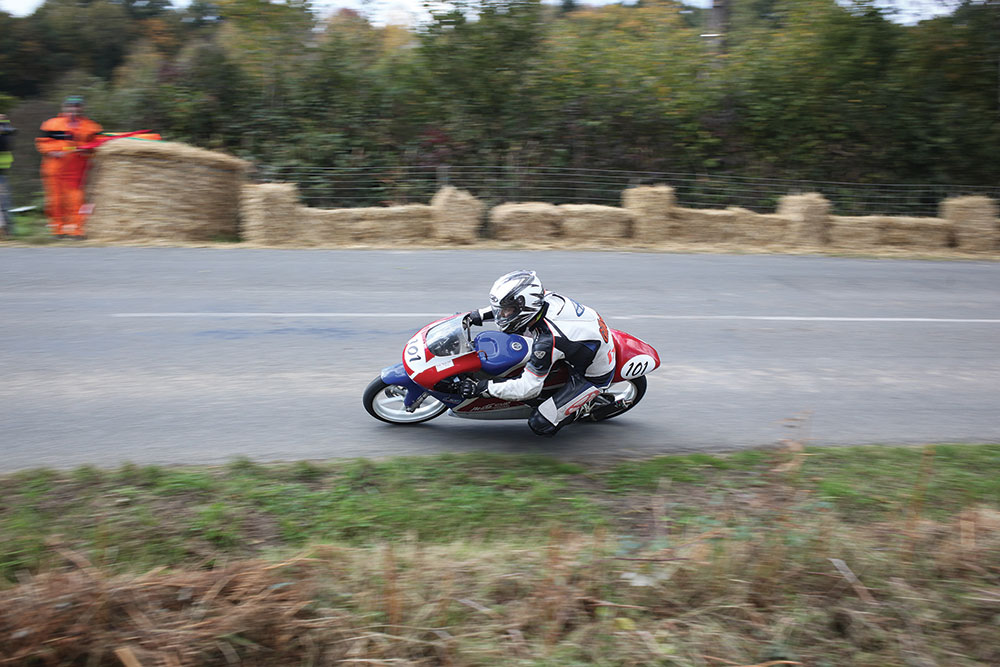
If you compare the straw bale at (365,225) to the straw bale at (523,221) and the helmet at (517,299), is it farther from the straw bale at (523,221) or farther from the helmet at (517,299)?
the helmet at (517,299)

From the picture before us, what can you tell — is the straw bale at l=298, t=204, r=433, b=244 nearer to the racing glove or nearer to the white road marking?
the white road marking

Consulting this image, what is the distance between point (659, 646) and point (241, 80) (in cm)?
1947

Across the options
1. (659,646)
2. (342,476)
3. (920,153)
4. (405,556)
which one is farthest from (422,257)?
(920,153)

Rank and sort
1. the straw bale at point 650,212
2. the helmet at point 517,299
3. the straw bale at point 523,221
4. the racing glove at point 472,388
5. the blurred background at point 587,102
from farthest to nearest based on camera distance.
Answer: the blurred background at point 587,102, the straw bale at point 650,212, the straw bale at point 523,221, the racing glove at point 472,388, the helmet at point 517,299

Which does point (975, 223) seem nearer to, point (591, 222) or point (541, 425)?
point (591, 222)

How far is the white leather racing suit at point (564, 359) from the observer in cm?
634

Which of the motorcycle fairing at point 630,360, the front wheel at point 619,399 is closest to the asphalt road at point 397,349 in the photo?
the front wheel at point 619,399

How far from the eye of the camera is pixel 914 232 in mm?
17359

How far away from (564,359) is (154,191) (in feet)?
35.6

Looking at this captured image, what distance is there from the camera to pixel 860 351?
9680mm

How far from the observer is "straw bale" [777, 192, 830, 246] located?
16906 millimetres

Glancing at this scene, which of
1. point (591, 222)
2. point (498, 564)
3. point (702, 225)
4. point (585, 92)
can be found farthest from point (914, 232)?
point (498, 564)

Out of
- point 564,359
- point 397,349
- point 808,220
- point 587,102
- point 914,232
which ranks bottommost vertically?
point 397,349

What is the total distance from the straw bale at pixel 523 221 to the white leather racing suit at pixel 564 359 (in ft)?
31.5
